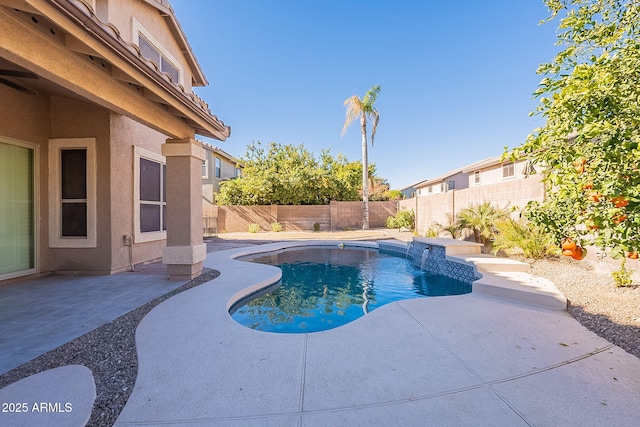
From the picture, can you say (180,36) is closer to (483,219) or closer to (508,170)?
(483,219)

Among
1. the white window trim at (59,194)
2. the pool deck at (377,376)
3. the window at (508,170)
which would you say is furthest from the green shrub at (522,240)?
the window at (508,170)

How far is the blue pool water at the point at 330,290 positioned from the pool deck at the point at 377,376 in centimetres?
103

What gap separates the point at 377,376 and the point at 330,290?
4.18 m

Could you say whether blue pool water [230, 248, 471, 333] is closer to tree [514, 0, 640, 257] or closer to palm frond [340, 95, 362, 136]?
tree [514, 0, 640, 257]

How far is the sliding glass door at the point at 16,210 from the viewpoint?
5824mm

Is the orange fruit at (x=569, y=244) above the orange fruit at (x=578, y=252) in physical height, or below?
above

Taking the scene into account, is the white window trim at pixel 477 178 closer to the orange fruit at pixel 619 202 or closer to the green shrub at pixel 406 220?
the green shrub at pixel 406 220

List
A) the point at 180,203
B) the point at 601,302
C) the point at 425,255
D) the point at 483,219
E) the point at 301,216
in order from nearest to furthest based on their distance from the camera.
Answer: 1. the point at 601,302
2. the point at 180,203
3. the point at 425,255
4. the point at 483,219
5. the point at 301,216

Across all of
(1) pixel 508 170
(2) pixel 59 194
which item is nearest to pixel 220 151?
(2) pixel 59 194

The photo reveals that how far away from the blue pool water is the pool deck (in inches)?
40.5

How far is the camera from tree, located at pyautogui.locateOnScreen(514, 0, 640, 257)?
1948 millimetres

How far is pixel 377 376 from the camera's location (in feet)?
8.84

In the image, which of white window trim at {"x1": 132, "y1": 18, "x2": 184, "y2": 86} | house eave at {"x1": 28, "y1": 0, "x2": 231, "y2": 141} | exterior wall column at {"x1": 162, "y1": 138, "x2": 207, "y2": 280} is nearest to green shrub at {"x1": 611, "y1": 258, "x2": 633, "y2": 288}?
exterior wall column at {"x1": 162, "y1": 138, "x2": 207, "y2": 280}

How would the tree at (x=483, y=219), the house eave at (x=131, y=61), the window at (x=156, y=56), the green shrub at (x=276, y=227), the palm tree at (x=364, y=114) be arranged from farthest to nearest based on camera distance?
the green shrub at (x=276, y=227)
the palm tree at (x=364, y=114)
the tree at (x=483, y=219)
the window at (x=156, y=56)
the house eave at (x=131, y=61)
